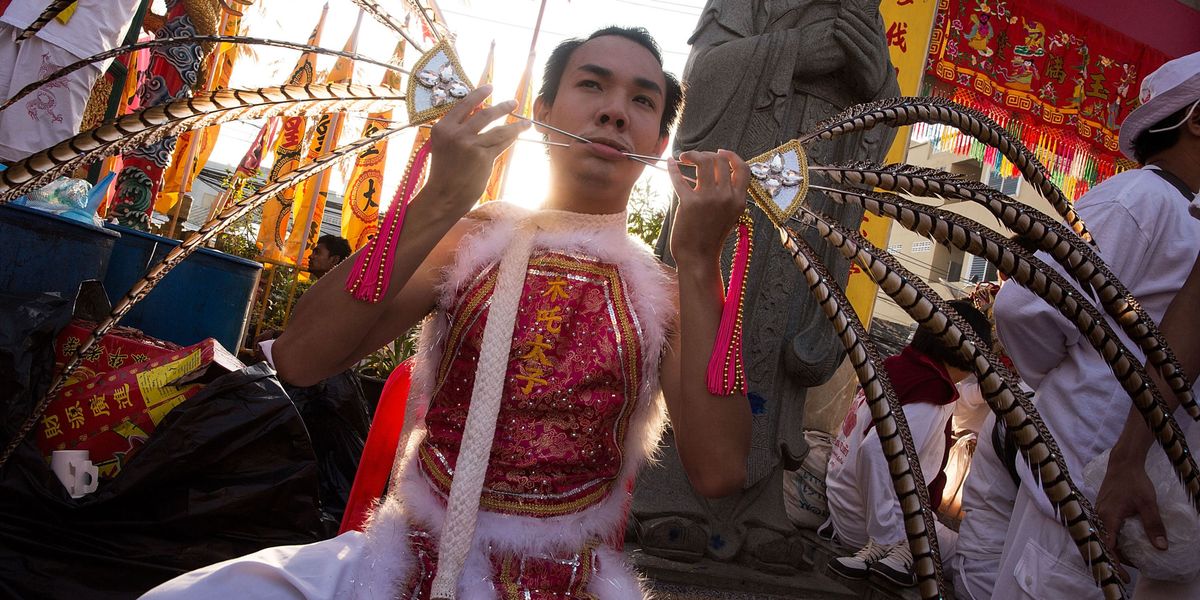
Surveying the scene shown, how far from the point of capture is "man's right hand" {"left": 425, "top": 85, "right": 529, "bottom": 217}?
1326 mm

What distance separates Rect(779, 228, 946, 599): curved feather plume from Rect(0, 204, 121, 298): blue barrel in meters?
2.90

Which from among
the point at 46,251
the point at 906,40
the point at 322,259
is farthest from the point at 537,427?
the point at 906,40

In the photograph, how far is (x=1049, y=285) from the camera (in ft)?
3.66

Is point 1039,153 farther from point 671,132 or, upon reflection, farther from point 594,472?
point 594,472

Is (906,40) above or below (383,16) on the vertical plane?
above

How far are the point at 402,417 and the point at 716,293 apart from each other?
31.4 inches

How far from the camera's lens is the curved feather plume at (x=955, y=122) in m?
1.24

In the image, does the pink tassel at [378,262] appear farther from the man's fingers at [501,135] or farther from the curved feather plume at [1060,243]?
the curved feather plume at [1060,243]

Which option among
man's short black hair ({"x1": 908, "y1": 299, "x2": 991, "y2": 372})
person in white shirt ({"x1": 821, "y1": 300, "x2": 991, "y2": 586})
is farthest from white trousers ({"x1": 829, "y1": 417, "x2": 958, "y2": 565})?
man's short black hair ({"x1": 908, "y1": 299, "x2": 991, "y2": 372})

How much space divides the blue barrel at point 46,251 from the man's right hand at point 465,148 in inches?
91.4

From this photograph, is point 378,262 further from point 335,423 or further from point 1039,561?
point 335,423

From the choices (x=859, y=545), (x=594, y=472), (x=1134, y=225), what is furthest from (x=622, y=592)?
(x=859, y=545)

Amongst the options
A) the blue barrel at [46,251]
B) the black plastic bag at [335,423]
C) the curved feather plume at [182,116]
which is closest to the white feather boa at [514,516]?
the curved feather plume at [182,116]

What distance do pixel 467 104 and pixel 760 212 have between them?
280 cm
